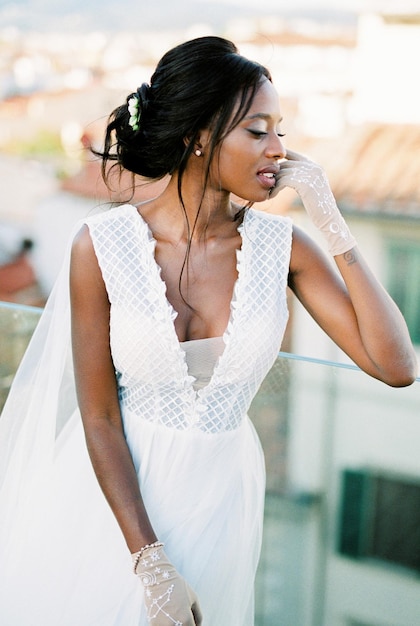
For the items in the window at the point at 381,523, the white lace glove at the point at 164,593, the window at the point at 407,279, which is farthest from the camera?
the window at the point at 407,279

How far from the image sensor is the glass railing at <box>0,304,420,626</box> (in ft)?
5.71

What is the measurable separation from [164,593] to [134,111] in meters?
0.73

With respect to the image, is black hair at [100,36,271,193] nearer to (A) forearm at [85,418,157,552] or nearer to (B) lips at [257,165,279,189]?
(B) lips at [257,165,279,189]

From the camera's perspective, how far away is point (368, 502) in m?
1.80

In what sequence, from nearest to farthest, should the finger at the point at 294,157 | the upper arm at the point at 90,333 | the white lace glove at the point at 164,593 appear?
the white lace glove at the point at 164,593
the upper arm at the point at 90,333
the finger at the point at 294,157

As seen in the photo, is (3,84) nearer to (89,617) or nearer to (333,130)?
(333,130)

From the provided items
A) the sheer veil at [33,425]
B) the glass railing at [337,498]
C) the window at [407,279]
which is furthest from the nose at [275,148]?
the window at [407,279]

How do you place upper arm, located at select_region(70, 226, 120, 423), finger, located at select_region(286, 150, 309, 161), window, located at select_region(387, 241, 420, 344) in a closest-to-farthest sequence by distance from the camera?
upper arm, located at select_region(70, 226, 120, 423), finger, located at select_region(286, 150, 309, 161), window, located at select_region(387, 241, 420, 344)

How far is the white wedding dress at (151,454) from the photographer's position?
135 cm

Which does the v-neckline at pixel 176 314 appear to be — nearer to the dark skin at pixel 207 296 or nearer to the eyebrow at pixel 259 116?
the dark skin at pixel 207 296

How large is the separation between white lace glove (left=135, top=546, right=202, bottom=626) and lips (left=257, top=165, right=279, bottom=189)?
0.56 m

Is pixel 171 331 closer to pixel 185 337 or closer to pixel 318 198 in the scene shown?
pixel 185 337

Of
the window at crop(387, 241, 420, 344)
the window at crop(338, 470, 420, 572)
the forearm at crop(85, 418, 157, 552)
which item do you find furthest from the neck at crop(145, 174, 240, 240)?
the window at crop(387, 241, 420, 344)

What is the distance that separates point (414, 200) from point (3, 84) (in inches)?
318
